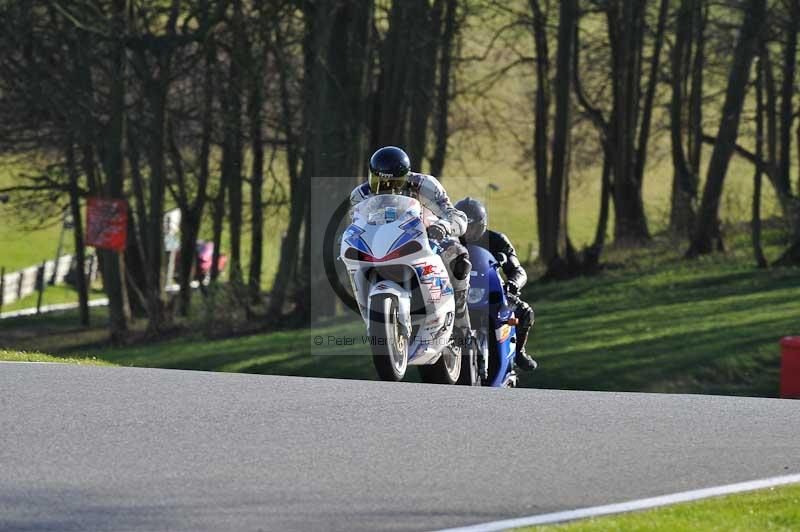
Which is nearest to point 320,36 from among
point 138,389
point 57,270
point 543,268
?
point 543,268

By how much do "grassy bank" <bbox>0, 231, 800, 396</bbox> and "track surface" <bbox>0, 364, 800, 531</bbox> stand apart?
9332 mm

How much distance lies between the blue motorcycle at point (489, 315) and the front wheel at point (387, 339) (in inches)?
60.2

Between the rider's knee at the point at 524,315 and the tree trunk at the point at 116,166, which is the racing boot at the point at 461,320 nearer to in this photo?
the rider's knee at the point at 524,315

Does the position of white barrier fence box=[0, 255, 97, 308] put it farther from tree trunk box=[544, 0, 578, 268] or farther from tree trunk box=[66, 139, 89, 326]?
tree trunk box=[544, 0, 578, 268]

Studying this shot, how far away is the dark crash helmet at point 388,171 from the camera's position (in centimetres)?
1091

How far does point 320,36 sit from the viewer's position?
27.6m

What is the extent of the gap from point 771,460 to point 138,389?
4.24 m

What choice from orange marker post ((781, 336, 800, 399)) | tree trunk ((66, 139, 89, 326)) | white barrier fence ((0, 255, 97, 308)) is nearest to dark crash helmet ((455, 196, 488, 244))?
orange marker post ((781, 336, 800, 399))

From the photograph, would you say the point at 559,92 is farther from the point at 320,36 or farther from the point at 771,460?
the point at 771,460

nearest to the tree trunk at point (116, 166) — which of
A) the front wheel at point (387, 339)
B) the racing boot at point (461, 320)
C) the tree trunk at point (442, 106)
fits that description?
the tree trunk at point (442, 106)

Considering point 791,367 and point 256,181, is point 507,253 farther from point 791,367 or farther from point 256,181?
point 256,181

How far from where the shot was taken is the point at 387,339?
1069 centimetres

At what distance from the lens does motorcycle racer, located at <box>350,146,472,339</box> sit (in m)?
10.9

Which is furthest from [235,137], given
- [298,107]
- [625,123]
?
[625,123]
